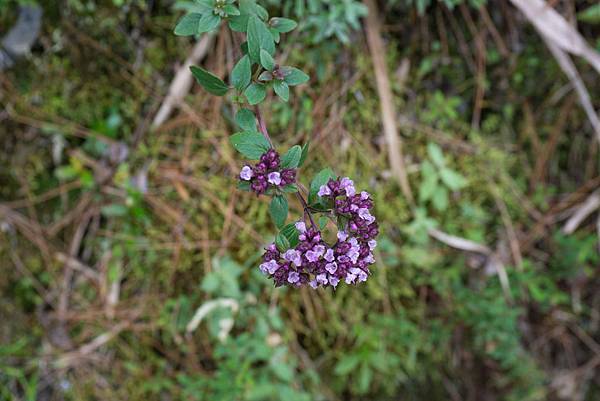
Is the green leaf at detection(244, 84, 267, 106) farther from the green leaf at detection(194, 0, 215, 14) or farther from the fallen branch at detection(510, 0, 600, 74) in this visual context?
the fallen branch at detection(510, 0, 600, 74)

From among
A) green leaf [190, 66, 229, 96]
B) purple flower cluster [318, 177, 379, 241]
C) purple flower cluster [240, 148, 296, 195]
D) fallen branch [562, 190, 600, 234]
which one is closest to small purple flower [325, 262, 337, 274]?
purple flower cluster [318, 177, 379, 241]

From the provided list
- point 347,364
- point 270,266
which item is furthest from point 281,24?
point 347,364

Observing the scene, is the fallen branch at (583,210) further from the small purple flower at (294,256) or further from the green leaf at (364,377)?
the small purple flower at (294,256)

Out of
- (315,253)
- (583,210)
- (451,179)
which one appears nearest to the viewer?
(315,253)

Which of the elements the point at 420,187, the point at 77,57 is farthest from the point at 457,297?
the point at 77,57

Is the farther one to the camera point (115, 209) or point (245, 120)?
point (115, 209)

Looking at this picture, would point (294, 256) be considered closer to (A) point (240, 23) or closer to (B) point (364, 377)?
(A) point (240, 23)

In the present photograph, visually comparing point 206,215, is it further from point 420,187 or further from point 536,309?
point 536,309
